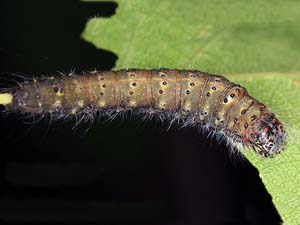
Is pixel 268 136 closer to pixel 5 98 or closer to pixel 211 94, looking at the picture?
pixel 211 94

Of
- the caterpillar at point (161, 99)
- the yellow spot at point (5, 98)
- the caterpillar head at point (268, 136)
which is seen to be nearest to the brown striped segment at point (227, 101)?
the caterpillar at point (161, 99)

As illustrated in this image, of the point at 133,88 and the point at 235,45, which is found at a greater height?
the point at 235,45

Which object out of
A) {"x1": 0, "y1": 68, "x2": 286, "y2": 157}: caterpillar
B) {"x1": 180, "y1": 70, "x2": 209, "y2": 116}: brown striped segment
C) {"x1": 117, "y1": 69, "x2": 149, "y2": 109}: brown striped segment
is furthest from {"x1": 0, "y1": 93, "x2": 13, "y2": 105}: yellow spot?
{"x1": 180, "y1": 70, "x2": 209, "y2": 116}: brown striped segment

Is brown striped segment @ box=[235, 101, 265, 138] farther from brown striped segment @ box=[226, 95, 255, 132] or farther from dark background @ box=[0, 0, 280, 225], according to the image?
dark background @ box=[0, 0, 280, 225]

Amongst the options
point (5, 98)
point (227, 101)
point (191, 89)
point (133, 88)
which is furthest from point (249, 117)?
point (5, 98)

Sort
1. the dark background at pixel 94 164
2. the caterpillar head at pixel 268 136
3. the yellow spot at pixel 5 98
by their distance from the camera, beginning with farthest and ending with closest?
the caterpillar head at pixel 268 136 < the dark background at pixel 94 164 < the yellow spot at pixel 5 98

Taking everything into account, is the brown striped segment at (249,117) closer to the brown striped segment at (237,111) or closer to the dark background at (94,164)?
the brown striped segment at (237,111)

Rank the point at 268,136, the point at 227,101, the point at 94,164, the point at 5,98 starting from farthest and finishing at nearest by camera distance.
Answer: the point at 94,164
the point at 227,101
the point at 268,136
the point at 5,98
